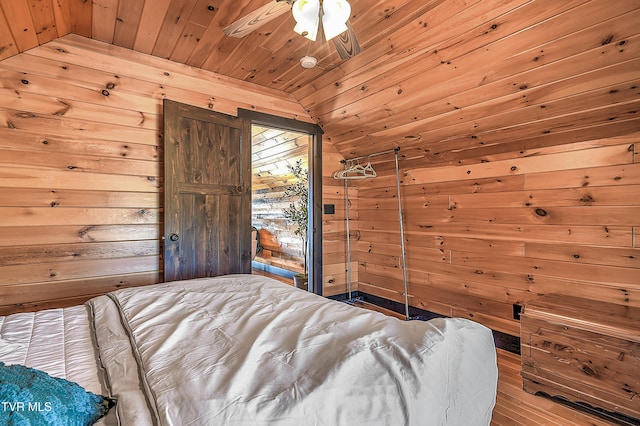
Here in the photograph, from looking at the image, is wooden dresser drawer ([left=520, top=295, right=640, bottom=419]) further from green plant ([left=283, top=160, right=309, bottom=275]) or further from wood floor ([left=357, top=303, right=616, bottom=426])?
green plant ([left=283, top=160, right=309, bottom=275])

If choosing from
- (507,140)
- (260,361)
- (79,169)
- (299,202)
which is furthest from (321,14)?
(299,202)

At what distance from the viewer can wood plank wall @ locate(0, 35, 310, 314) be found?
228 cm

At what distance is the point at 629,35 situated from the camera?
1685 mm

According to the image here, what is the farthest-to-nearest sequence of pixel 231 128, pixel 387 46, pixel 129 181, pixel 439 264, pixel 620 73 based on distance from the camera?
pixel 439 264 < pixel 231 128 < pixel 129 181 < pixel 387 46 < pixel 620 73

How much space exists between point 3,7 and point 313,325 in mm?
2425

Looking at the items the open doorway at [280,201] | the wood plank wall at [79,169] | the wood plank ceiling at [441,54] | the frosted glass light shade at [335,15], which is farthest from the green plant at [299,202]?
the frosted glass light shade at [335,15]

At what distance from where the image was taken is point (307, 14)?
4.99 feet

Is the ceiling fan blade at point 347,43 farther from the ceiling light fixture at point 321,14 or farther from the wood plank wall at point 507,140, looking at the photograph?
the wood plank wall at point 507,140

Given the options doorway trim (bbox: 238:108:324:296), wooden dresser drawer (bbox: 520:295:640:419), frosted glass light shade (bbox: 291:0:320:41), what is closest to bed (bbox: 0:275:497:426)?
wooden dresser drawer (bbox: 520:295:640:419)

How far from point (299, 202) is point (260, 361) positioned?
407 cm

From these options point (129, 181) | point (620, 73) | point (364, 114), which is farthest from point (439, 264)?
point (129, 181)

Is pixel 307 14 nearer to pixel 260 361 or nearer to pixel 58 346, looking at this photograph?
pixel 260 361

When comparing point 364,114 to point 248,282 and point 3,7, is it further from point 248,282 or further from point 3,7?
point 3,7

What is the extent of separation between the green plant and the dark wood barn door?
1.51m
